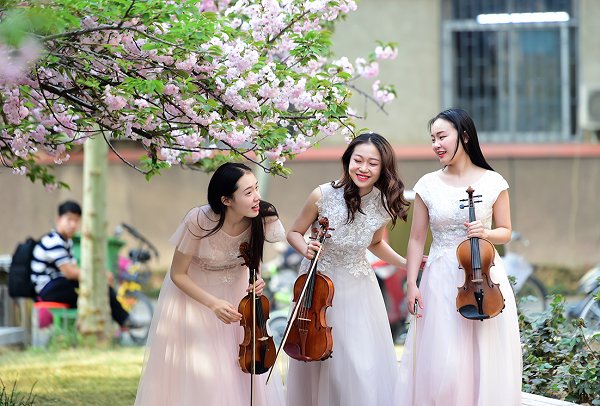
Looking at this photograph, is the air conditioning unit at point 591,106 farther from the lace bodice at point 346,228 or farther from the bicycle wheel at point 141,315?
the lace bodice at point 346,228

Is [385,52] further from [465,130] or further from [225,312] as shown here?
[225,312]

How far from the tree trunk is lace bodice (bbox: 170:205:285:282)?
5.29 m

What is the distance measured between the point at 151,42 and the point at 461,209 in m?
1.79

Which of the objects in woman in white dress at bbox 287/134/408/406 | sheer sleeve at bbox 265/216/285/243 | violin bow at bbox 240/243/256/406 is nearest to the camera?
violin bow at bbox 240/243/256/406

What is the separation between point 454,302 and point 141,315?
7605 millimetres

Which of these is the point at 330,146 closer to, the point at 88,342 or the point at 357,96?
the point at 357,96

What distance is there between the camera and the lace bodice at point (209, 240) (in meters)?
5.88

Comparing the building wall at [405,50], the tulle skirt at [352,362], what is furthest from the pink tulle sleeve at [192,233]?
the building wall at [405,50]

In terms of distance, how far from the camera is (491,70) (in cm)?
1828

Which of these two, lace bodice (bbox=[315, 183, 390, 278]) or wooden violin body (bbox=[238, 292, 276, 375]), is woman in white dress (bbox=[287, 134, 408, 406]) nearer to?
lace bodice (bbox=[315, 183, 390, 278])

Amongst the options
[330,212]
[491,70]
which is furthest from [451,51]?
[330,212]

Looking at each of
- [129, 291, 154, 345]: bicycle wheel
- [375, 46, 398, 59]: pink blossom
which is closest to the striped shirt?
[129, 291, 154, 345]: bicycle wheel

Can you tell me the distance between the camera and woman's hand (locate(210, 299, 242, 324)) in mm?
5646

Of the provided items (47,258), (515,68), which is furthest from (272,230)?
(515,68)
